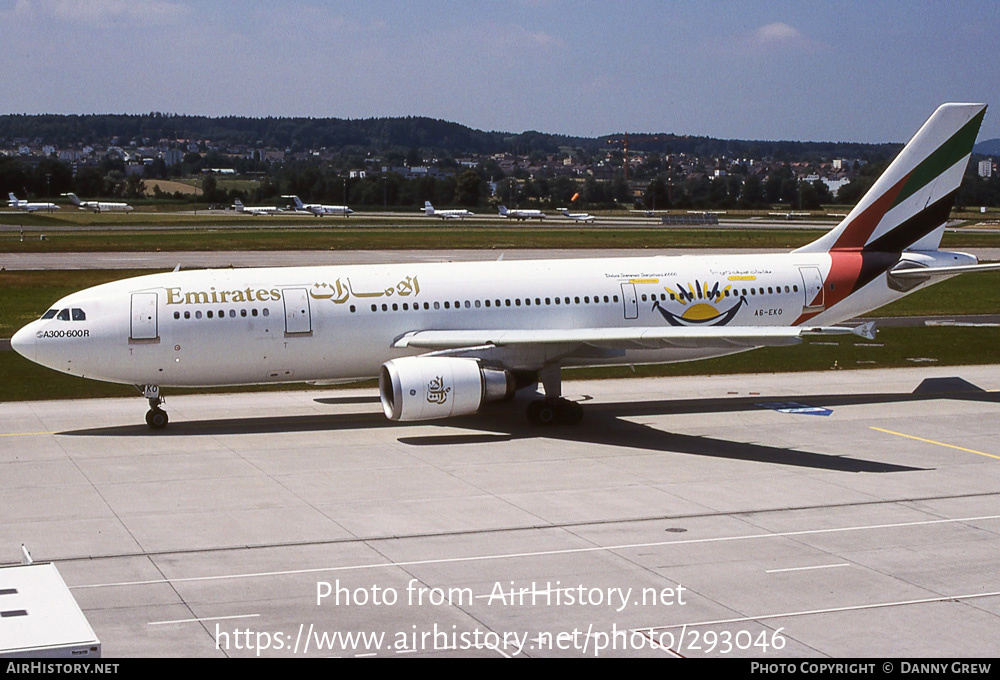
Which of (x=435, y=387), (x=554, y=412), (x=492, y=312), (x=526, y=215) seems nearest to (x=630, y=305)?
(x=492, y=312)

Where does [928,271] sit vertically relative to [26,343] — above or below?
above

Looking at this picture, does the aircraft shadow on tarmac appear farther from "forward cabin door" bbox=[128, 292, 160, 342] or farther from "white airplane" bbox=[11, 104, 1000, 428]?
"forward cabin door" bbox=[128, 292, 160, 342]

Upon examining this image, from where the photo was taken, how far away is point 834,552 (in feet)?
66.8

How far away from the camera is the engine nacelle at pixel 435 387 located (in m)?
29.1

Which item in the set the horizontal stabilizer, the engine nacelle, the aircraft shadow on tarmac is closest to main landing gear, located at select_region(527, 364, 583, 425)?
the aircraft shadow on tarmac

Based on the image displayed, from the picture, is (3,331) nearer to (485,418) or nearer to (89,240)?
(485,418)

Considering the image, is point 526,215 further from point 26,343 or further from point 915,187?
point 26,343

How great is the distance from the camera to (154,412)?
103ft

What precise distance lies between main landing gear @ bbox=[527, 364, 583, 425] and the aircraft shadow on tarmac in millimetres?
230

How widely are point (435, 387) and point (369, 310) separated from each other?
3698 mm

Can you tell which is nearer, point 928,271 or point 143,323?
point 143,323

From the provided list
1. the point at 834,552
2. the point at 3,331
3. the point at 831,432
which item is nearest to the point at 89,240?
the point at 3,331

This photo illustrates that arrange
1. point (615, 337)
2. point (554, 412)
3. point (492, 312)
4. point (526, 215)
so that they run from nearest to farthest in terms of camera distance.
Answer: point (615, 337)
point (554, 412)
point (492, 312)
point (526, 215)

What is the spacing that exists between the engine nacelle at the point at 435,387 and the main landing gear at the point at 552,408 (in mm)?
1771
